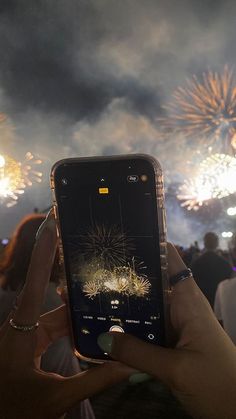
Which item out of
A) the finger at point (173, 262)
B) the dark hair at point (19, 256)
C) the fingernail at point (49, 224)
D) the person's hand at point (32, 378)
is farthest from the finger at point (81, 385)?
the dark hair at point (19, 256)

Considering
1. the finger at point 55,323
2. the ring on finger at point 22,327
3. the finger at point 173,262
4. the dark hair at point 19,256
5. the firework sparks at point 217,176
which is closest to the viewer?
the ring on finger at point 22,327

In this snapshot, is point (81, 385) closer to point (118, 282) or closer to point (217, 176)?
point (118, 282)

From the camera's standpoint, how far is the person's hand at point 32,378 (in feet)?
3.91

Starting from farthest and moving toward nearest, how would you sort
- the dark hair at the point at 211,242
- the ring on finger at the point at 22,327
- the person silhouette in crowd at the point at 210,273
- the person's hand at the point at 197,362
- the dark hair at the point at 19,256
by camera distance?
the dark hair at the point at 211,242
the person silhouette in crowd at the point at 210,273
the dark hair at the point at 19,256
the ring on finger at the point at 22,327
the person's hand at the point at 197,362

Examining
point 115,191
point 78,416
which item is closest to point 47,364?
point 78,416

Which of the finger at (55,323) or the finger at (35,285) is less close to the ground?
the finger at (35,285)

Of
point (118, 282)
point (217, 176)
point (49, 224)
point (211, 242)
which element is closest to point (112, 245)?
point (118, 282)

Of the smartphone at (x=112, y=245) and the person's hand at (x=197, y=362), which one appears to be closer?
the person's hand at (x=197, y=362)

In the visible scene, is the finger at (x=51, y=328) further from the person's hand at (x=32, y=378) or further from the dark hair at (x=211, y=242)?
the dark hair at (x=211, y=242)

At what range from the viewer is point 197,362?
3.85 feet

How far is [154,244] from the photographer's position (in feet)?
4.99

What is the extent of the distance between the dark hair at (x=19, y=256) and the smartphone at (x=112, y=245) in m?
1.19

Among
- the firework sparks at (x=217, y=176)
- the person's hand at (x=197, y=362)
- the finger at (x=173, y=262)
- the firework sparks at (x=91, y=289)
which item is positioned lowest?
the person's hand at (x=197, y=362)

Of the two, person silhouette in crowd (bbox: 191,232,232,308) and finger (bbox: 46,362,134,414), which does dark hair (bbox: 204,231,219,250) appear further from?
finger (bbox: 46,362,134,414)
